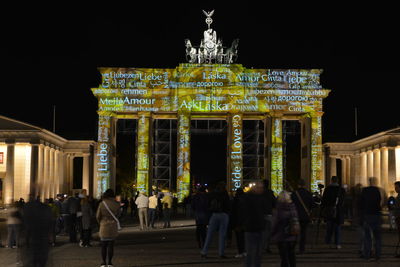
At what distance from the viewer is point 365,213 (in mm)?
18531

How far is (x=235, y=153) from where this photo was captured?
65438 mm

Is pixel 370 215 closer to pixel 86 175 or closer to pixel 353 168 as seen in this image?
pixel 86 175

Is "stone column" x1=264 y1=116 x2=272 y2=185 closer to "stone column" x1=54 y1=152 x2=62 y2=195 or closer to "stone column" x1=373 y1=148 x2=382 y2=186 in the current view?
"stone column" x1=373 y1=148 x2=382 y2=186

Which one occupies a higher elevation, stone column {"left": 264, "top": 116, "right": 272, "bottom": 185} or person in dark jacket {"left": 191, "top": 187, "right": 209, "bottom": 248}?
stone column {"left": 264, "top": 116, "right": 272, "bottom": 185}

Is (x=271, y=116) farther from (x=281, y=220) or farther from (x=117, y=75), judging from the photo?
(x=281, y=220)

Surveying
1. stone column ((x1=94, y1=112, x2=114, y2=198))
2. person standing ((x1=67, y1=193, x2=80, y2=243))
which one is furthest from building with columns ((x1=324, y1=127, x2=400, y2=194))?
person standing ((x1=67, y1=193, x2=80, y2=243))

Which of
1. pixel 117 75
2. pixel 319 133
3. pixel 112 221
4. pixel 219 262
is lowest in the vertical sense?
pixel 219 262

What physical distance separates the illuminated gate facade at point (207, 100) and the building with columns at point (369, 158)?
6.88 meters

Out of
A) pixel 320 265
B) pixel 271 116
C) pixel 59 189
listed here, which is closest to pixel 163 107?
pixel 271 116

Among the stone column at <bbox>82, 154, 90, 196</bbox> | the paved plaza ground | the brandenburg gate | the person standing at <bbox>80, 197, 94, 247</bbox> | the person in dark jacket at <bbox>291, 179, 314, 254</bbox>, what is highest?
the brandenburg gate

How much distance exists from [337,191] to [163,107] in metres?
44.9

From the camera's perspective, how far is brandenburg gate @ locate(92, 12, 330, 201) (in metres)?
65.4

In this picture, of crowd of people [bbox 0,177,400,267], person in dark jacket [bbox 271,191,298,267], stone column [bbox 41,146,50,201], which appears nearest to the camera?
crowd of people [bbox 0,177,400,267]

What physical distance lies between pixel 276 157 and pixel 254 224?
170 ft
